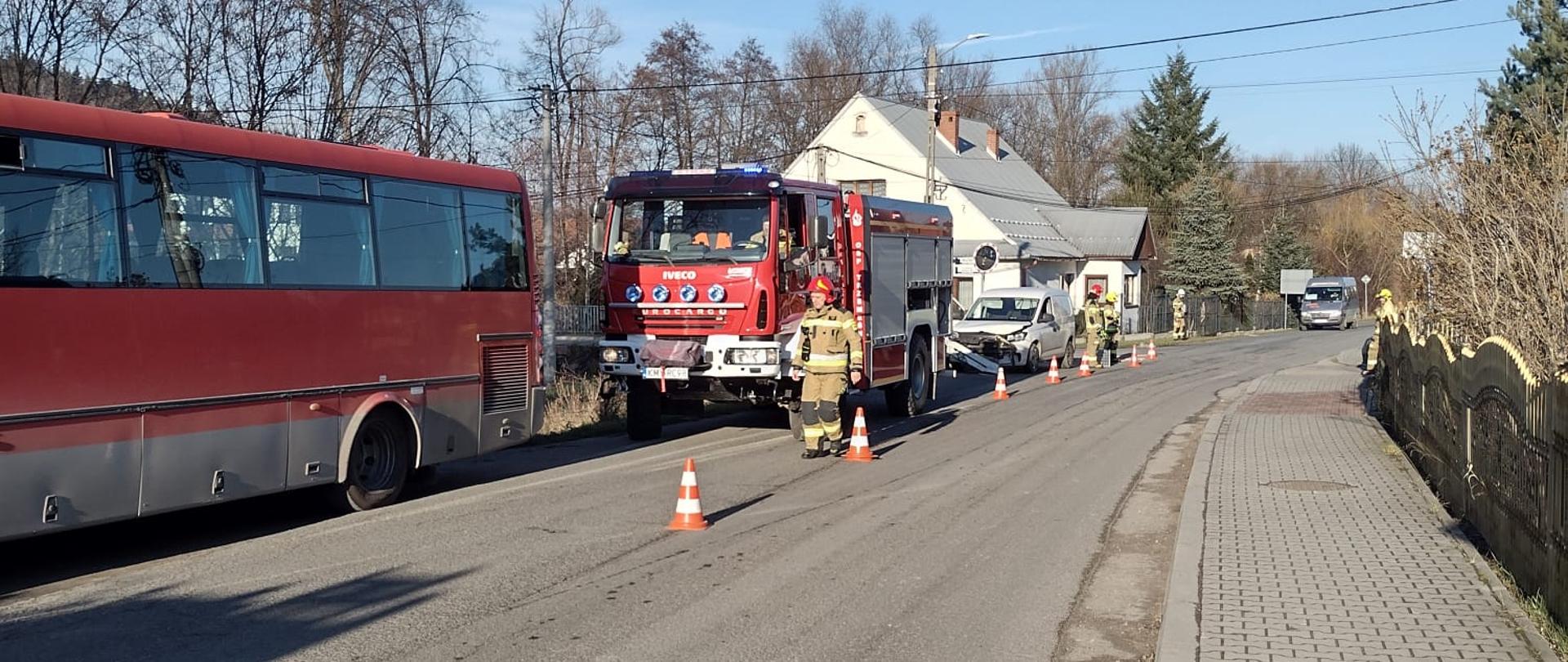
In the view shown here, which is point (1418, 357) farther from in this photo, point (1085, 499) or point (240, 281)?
point (240, 281)

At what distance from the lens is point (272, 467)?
9.62 metres

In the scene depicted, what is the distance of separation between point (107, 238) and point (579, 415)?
1017 cm

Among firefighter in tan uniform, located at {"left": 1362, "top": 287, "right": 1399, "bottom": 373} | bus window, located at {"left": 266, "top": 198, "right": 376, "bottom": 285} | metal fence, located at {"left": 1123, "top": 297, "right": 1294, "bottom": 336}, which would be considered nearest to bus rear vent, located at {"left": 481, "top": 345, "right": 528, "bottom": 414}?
bus window, located at {"left": 266, "top": 198, "right": 376, "bottom": 285}

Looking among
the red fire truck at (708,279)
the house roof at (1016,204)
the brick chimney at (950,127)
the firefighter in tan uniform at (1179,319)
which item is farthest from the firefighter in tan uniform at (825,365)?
the brick chimney at (950,127)

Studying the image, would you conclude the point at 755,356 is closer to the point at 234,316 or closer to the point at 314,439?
the point at 314,439

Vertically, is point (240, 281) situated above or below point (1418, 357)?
above

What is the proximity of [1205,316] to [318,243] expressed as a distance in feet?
168

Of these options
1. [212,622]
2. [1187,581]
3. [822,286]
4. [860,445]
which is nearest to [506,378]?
[860,445]

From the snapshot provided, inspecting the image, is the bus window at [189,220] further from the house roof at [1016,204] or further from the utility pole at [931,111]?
the house roof at [1016,204]

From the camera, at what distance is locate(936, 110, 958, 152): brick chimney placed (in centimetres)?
5834

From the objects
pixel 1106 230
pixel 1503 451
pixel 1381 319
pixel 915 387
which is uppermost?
pixel 1106 230

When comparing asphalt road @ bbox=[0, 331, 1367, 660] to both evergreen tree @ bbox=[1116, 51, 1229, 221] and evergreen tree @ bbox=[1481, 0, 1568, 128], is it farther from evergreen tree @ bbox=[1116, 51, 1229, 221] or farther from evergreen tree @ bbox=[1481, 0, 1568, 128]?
evergreen tree @ bbox=[1116, 51, 1229, 221]

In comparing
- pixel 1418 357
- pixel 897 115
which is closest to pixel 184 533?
pixel 1418 357

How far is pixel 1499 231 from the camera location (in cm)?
1357
